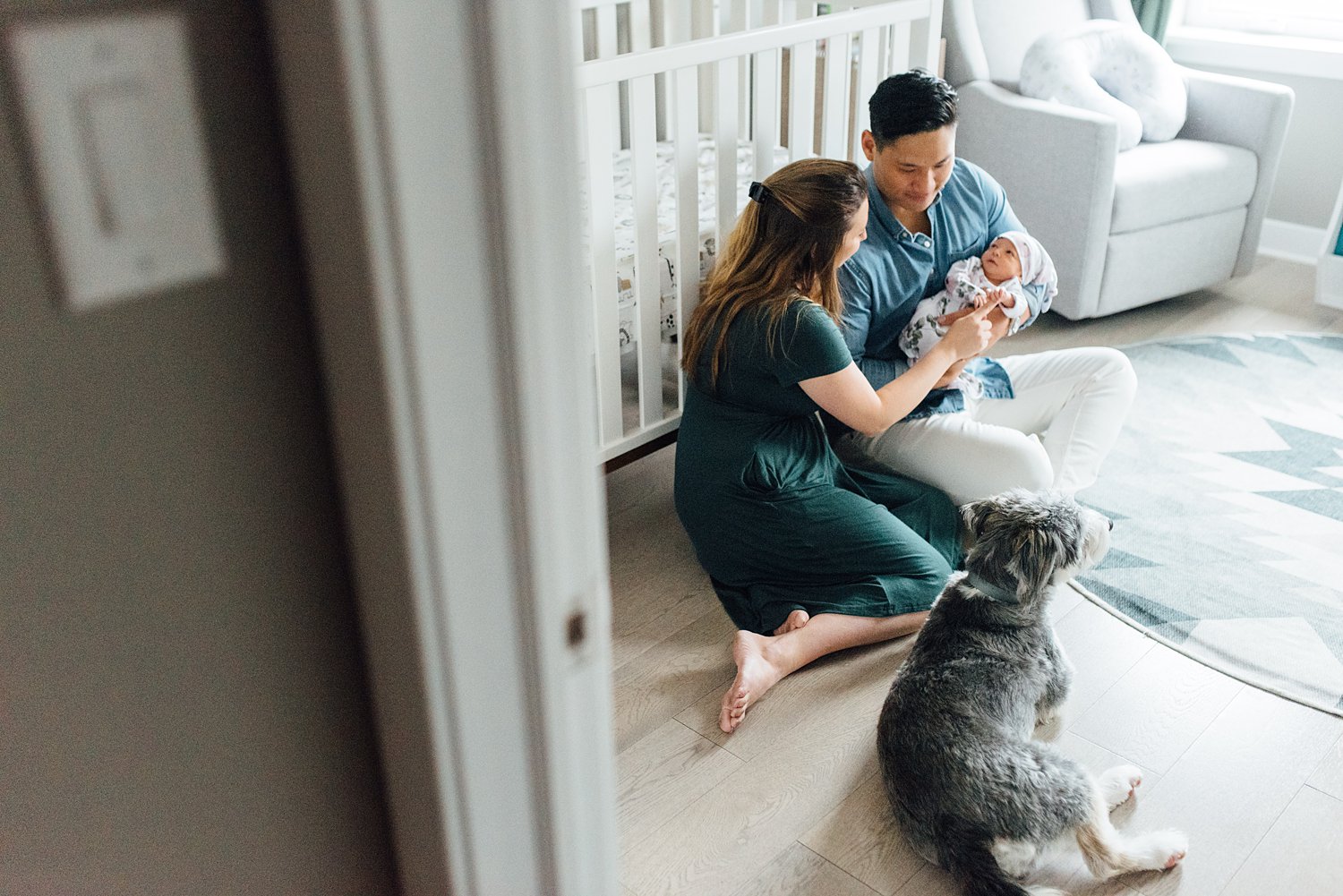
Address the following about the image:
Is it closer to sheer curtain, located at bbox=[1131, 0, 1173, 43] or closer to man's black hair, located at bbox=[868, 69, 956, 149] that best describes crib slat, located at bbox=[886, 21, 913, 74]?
man's black hair, located at bbox=[868, 69, 956, 149]

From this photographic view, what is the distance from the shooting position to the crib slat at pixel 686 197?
6.89ft

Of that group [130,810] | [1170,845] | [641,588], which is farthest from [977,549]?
[130,810]

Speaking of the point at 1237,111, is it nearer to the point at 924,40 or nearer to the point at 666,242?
the point at 924,40

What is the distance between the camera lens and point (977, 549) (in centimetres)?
164

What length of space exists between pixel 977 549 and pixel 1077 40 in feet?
7.37

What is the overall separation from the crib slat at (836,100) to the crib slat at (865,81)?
0.08 ft

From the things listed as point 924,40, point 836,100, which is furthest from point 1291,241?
point 836,100

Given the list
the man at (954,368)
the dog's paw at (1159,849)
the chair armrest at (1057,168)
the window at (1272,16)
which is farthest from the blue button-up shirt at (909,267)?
the window at (1272,16)

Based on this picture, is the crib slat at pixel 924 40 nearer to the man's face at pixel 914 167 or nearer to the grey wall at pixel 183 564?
the man's face at pixel 914 167

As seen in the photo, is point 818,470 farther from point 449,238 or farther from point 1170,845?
point 449,238

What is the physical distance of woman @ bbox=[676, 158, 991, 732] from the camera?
1921mm

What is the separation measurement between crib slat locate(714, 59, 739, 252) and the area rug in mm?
995

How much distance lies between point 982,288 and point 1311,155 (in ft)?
7.52

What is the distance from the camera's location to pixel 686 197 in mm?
2199
